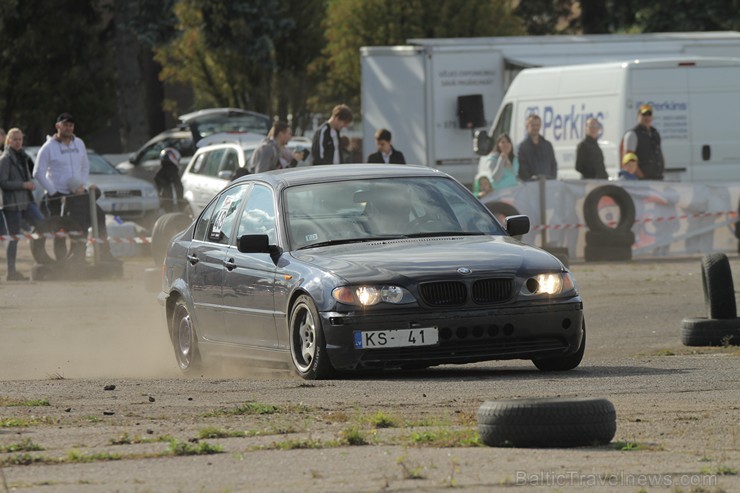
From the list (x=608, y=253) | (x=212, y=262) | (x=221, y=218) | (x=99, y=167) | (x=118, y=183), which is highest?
(x=221, y=218)

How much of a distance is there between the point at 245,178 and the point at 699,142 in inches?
549

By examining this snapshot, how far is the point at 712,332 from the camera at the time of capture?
12.9 meters

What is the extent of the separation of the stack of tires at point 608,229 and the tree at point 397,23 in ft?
94.2

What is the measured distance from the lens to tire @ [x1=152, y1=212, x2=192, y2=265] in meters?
17.6

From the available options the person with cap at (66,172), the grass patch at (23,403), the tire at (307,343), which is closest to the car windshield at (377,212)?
the tire at (307,343)

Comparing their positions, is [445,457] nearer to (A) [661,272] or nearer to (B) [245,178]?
(B) [245,178]

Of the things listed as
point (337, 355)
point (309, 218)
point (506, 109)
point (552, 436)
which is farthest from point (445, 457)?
point (506, 109)

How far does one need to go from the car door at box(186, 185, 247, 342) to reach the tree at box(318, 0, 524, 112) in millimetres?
39743

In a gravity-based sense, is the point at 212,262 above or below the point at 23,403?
above

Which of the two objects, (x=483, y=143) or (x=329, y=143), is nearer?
(x=329, y=143)

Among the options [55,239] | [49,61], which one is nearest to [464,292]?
[55,239]

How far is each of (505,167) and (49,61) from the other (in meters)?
26.6

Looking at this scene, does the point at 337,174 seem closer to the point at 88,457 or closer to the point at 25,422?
the point at 25,422

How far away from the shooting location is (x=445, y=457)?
6883 millimetres
